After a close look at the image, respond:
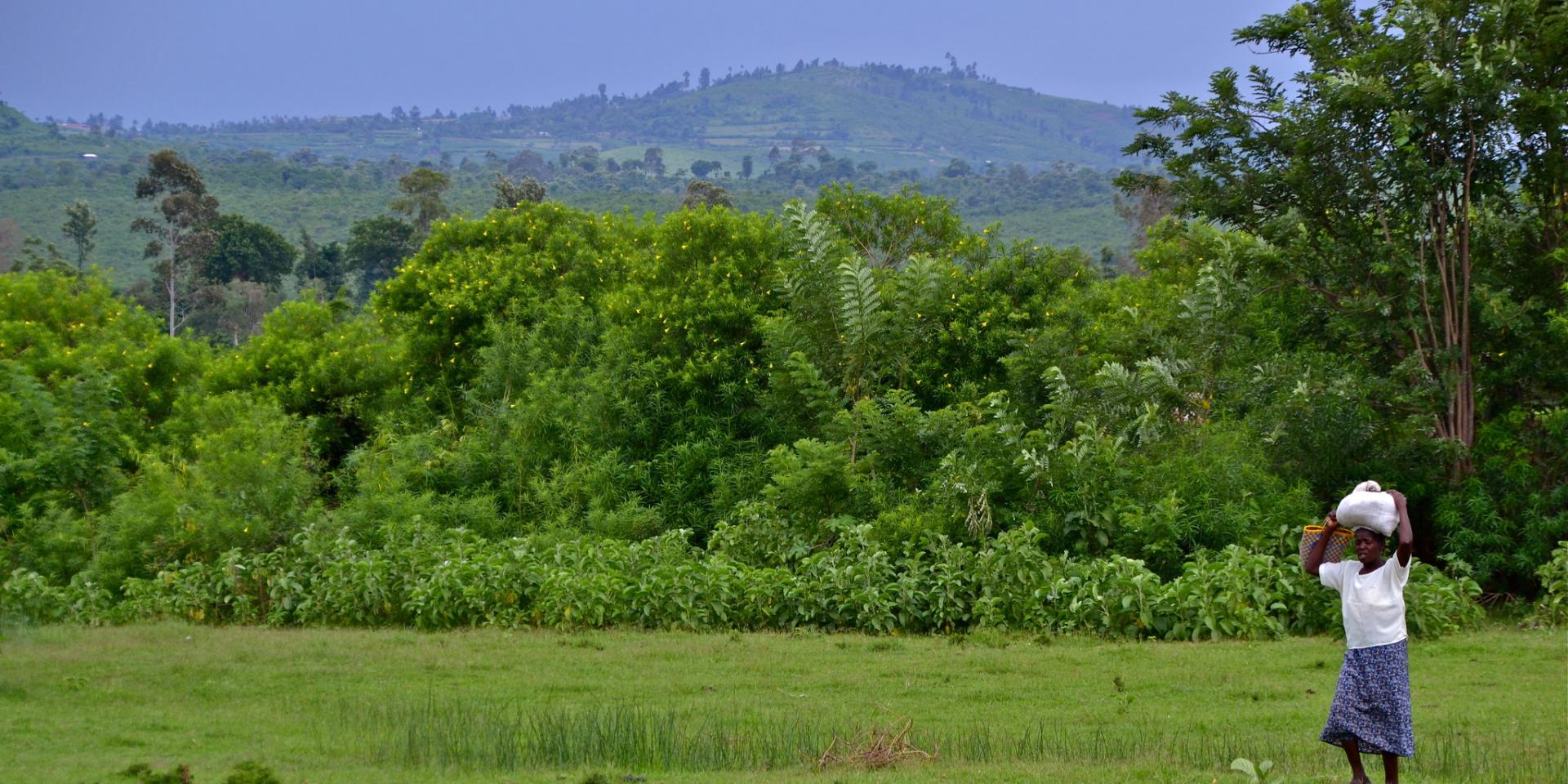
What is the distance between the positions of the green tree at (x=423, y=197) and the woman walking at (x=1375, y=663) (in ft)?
178

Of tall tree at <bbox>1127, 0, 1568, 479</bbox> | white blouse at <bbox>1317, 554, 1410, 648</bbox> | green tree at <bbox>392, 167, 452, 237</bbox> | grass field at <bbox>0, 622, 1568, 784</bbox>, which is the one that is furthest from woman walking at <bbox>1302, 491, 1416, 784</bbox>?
green tree at <bbox>392, 167, 452, 237</bbox>

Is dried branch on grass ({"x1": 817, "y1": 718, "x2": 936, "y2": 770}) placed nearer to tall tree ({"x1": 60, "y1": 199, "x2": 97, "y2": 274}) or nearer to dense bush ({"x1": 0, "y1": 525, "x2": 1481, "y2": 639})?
dense bush ({"x1": 0, "y1": 525, "x2": 1481, "y2": 639})

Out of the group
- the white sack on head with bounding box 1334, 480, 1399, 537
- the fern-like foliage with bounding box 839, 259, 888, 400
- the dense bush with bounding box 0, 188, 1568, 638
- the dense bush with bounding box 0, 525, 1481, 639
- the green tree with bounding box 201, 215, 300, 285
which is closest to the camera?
the white sack on head with bounding box 1334, 480, 1399, 537

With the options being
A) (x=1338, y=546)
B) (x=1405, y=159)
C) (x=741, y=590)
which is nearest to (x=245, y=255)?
(x=741, y=590)

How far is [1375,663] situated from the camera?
6680 millimetres

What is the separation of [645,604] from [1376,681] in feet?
27.4

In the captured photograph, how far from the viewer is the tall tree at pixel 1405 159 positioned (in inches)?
534

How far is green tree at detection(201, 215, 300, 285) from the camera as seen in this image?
5766 centimetres

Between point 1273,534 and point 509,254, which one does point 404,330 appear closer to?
point 509,254

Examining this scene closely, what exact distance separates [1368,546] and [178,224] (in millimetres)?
57936

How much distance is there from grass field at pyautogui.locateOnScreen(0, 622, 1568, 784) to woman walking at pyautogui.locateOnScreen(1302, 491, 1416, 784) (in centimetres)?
63

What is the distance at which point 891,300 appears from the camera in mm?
18828

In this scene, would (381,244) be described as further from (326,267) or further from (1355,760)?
(1355,760)

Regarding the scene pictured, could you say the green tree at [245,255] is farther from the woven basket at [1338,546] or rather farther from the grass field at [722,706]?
the woven basket at [1338,546]
